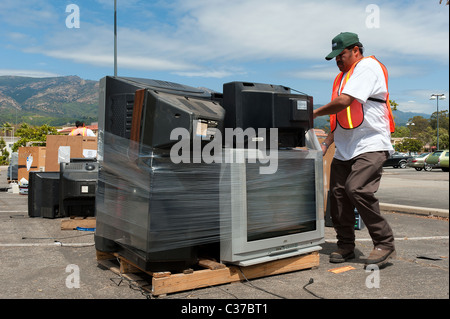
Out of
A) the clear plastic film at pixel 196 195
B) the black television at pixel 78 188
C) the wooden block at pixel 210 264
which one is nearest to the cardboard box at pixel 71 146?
the black television at pixel 78 188

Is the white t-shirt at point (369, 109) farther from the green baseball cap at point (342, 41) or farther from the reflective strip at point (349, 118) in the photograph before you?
the green baseball cap at point (342, 41)

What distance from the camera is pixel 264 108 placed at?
3.03m

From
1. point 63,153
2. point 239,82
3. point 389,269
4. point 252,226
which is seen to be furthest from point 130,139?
point 63,153

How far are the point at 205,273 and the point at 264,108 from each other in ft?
4.11

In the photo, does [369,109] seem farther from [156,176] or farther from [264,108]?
[156,176]

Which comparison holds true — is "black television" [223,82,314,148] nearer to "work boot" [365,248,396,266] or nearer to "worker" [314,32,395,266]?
"worker" [314,32,395,266]

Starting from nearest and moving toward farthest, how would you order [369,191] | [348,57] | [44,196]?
[369,191] → [348,57] → [44,196]

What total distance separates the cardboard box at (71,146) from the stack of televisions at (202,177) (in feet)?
17.5

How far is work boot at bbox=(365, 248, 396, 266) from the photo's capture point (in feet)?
10.7

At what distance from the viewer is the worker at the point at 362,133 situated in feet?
10.7

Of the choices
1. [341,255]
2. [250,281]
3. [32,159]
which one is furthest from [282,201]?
[32,159]

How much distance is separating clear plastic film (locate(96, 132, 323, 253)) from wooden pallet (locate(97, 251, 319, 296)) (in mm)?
189

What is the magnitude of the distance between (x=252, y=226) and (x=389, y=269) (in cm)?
123

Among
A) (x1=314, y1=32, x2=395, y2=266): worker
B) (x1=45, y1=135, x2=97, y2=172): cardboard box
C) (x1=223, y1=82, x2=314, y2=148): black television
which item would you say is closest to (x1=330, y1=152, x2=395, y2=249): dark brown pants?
(x1=314, y1=32, x2=395, y2=266): worker
